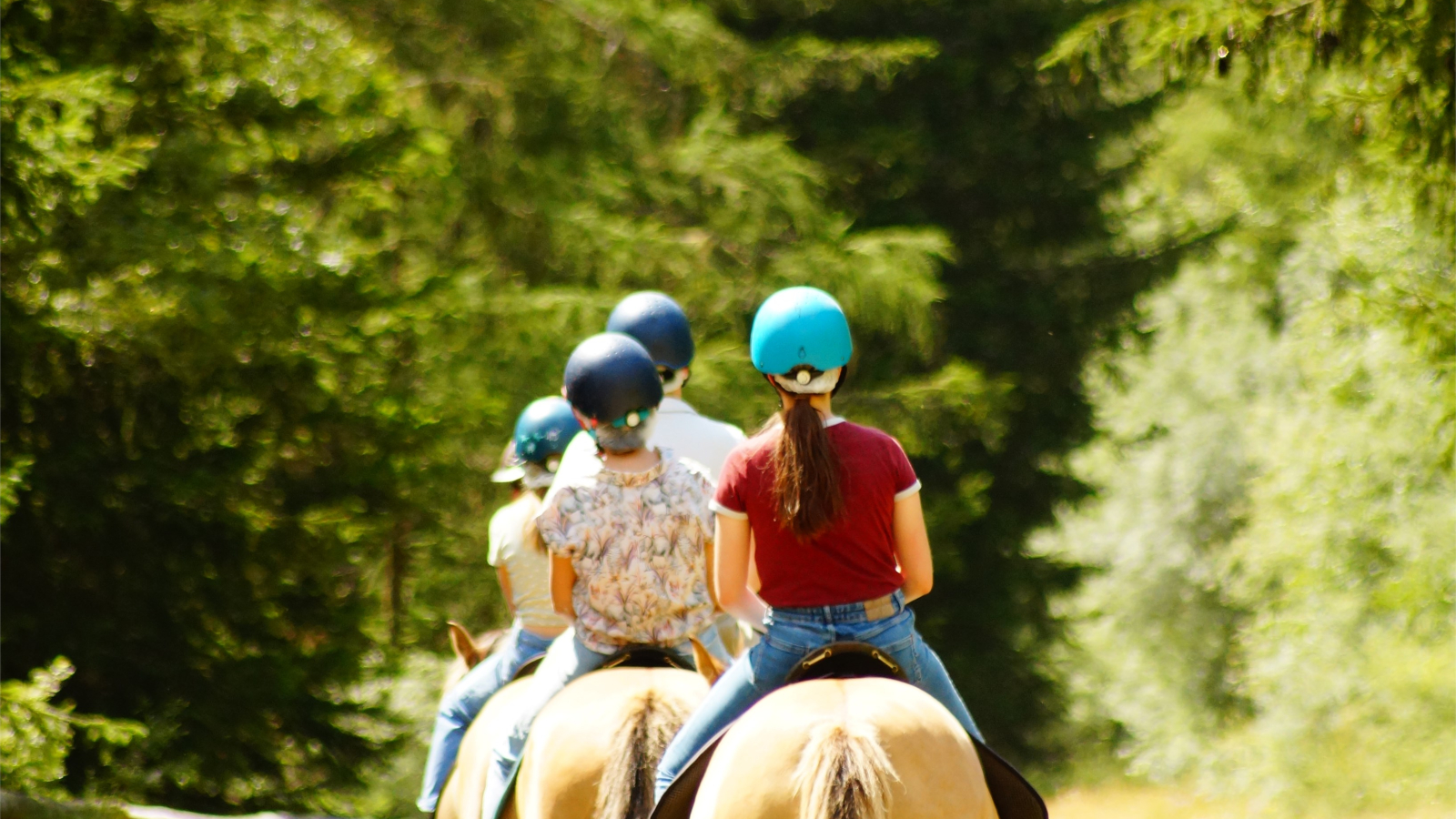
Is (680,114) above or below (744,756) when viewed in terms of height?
above

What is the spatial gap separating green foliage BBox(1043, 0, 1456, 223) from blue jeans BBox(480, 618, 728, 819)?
413 centimetres

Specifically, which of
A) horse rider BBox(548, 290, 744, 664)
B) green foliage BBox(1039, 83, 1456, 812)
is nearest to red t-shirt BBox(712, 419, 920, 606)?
horse rider BBox(548, 290, 744, 664)

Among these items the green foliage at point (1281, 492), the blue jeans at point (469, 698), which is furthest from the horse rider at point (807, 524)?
the green foliage at point (1281, 492)

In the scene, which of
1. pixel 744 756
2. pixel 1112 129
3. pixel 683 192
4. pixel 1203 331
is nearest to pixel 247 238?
pixel 683 192

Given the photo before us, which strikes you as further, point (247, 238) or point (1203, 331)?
point (1203, 331)

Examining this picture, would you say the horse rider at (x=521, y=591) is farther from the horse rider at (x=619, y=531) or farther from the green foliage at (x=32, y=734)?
the green foliage at (x=32, y=734)

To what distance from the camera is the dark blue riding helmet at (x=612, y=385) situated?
4387mm

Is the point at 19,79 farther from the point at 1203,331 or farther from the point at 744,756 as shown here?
the point at 1203,331

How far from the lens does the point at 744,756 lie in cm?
343

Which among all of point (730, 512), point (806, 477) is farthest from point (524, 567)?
point (806, 477)

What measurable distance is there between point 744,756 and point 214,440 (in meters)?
7.53

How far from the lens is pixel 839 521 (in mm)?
3670

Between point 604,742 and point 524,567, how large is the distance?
1.81m

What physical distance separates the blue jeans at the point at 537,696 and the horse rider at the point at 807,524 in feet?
2.34
